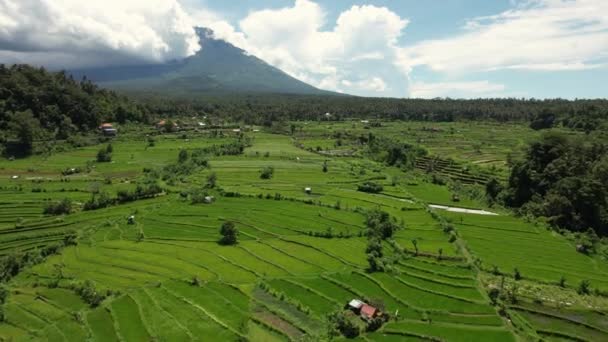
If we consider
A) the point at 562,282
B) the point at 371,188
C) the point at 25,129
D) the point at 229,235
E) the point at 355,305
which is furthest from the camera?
the point at 25,129

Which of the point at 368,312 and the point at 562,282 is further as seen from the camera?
the point at 562,282

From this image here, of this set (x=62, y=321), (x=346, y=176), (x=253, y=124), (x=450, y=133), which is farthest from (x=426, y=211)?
(x=253, y=124)

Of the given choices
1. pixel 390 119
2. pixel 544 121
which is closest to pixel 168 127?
pixel 390 119

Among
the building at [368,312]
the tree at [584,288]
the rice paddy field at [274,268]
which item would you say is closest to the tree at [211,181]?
the rice paddy field at [274,268]

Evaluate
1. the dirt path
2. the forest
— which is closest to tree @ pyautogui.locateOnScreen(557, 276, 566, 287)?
the forest

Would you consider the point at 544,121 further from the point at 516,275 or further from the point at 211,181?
the point at 516,275

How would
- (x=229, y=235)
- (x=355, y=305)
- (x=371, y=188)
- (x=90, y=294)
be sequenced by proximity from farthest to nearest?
(x=371, y=188) < (x=229, y=235) < (x=90, y=294) < (x=355, y=305)

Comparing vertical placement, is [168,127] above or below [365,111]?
below
